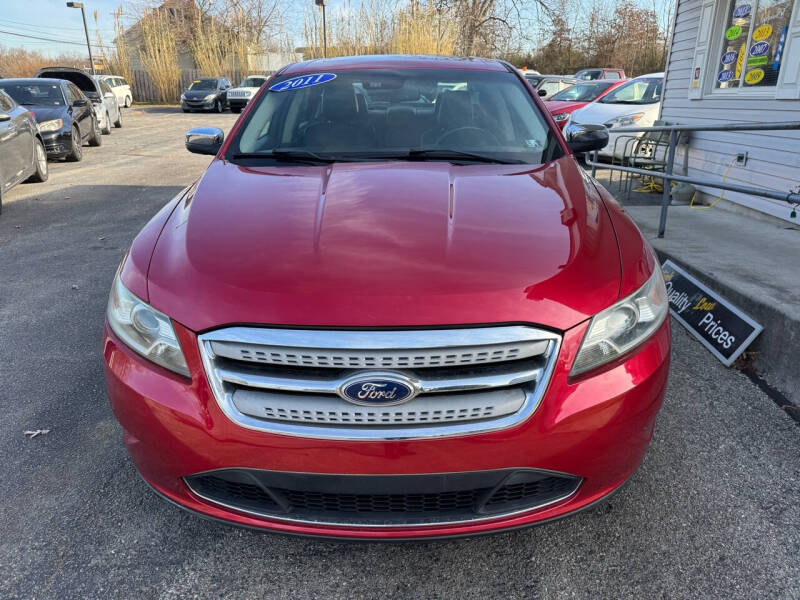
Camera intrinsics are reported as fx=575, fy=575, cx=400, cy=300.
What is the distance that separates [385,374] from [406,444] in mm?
196

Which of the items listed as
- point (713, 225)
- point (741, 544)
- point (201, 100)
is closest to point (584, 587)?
point (741, 544)

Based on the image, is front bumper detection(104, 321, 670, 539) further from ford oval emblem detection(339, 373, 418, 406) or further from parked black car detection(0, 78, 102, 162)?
parked black car detection(0, 78, 102, 162)

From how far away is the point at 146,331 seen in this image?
1724 millimetres

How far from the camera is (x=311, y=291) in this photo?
1599 mm

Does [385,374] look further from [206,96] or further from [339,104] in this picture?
[206,96]

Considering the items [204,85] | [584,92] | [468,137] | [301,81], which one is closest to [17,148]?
[301,81]

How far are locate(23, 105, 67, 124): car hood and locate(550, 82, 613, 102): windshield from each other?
34.4ft

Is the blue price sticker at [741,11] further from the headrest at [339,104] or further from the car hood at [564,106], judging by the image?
the headrest at [339,104]

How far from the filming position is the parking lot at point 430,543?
182cm

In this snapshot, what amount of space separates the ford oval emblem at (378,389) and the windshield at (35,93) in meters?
11.9

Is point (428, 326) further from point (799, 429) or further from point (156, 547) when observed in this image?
point (799, 429)

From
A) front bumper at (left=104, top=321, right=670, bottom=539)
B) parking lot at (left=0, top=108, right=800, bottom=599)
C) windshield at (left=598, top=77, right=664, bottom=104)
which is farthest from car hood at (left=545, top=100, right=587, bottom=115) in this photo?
front bumper at (left=104, top=321, right=670, bottom=539)

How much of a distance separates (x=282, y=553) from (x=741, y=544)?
1564mm

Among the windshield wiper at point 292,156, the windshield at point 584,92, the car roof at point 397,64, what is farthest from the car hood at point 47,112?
the windshield at point 584,92
